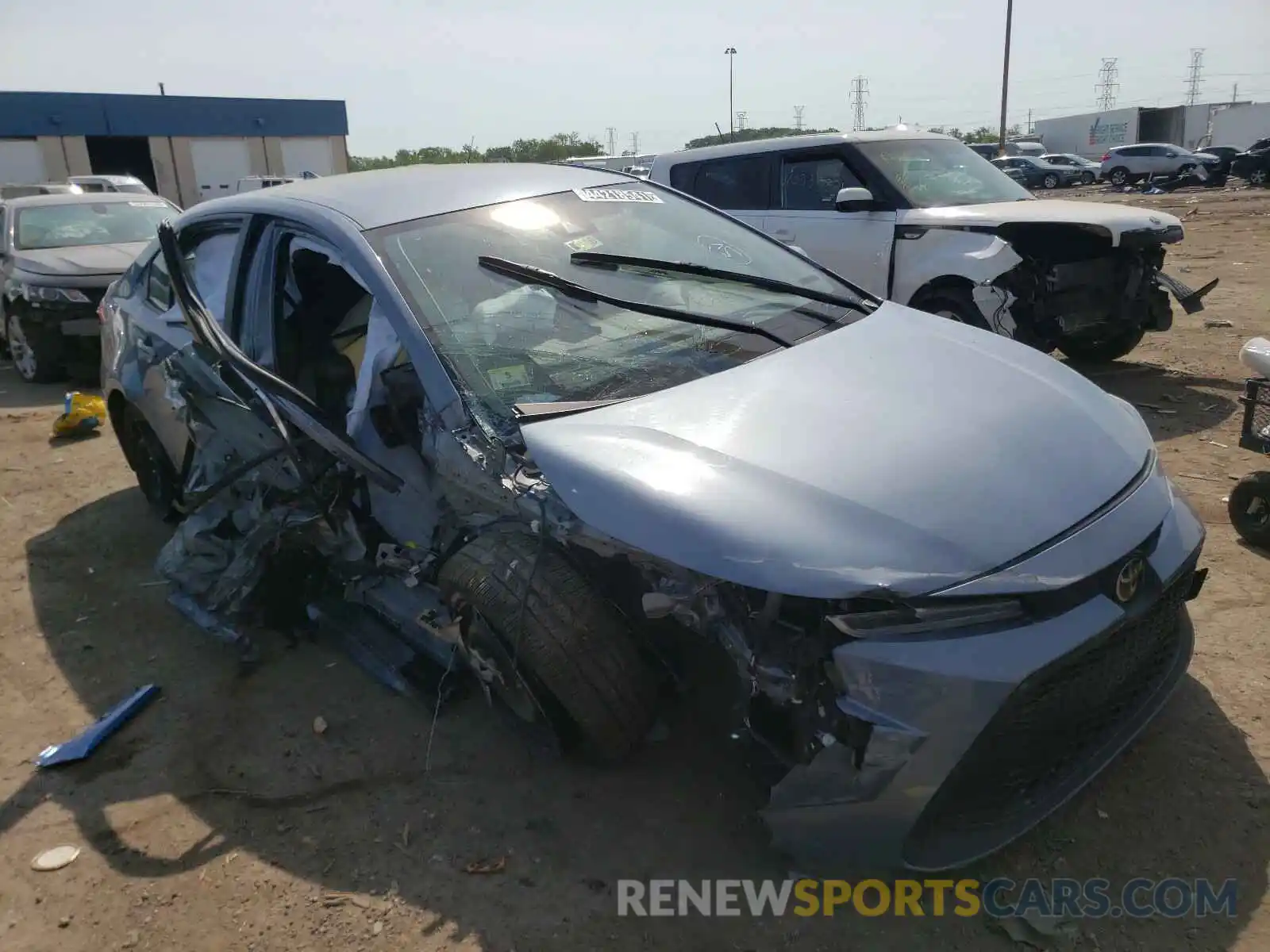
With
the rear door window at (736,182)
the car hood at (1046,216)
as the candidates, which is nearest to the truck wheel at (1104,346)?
the car hood at (1046,216)

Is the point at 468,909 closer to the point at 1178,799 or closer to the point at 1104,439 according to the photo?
the point at 1178,799

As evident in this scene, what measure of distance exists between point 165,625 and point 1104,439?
3.65 metres

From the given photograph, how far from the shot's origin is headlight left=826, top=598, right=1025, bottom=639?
6.40 feet

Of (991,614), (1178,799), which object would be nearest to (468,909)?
(991,614)

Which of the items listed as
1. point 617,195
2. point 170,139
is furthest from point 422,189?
point 170,139

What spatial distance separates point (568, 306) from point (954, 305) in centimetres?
426

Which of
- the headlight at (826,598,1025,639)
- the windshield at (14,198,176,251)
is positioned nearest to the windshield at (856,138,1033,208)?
the headlight at (826,598,1025,639)

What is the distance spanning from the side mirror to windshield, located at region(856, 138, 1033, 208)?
0.29m

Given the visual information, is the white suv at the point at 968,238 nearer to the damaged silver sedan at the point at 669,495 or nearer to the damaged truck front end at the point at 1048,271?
the damaged truck front end at the point at 1048,271

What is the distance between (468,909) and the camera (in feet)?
7.47

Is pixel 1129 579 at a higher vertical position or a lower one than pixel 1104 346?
higher

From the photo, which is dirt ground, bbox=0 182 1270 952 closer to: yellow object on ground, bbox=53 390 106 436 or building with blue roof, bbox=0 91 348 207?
yellow object on ground, bbox=53 390 106 436

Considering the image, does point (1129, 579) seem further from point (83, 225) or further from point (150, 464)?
point (83, 225)

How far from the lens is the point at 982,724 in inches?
75.9
